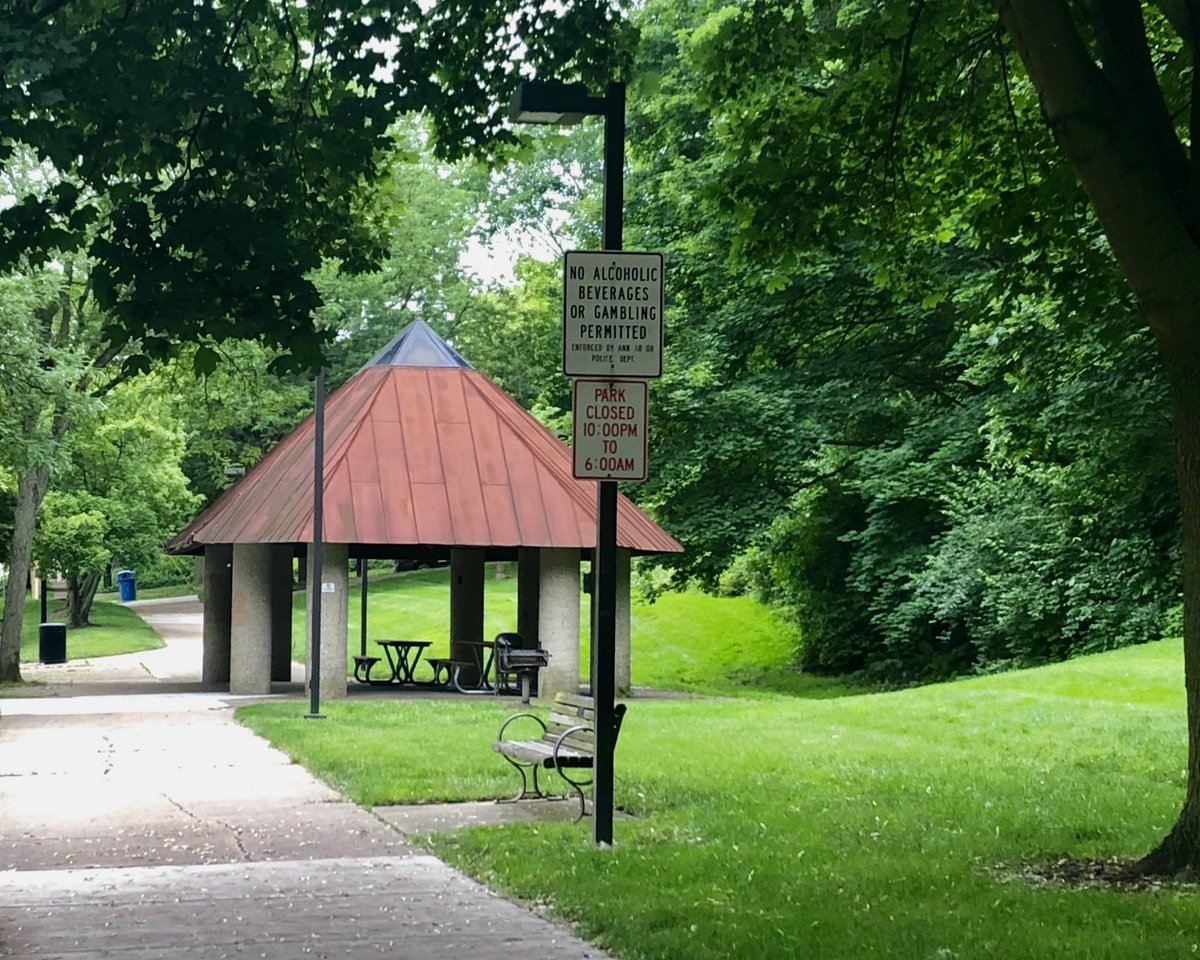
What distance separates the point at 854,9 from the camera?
998 inches

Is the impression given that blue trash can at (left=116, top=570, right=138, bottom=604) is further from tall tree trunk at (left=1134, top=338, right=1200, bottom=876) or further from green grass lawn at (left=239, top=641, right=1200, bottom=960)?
tall tree trunk at (left=1134, top=338, right=1200, bottom=876)

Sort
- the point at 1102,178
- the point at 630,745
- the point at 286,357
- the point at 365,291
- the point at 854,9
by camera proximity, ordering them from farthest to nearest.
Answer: the point at 365,291, the point at 854,9, the point at 630,745, the point at 286,357, the point at 1102,178

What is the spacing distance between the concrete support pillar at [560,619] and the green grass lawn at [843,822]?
4.85m

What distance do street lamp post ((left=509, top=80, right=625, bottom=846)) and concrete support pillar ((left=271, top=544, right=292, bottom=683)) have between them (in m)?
20.8

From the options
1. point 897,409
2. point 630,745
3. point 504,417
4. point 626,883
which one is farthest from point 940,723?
point 897,409

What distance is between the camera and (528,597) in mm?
30203

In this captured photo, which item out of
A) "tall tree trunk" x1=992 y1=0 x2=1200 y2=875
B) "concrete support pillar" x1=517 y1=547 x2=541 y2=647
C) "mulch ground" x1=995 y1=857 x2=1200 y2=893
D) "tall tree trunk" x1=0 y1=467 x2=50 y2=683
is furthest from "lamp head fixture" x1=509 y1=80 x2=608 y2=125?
"tall tree trunk" x1=0 y1=467 x2=50 y2=683

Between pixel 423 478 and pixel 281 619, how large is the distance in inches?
239

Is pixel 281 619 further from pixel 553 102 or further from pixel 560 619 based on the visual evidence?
pixel 553 102

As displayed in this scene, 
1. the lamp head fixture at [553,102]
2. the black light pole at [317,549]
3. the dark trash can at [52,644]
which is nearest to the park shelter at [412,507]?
the black light pole at [317,549]

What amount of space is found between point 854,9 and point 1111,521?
9373mm

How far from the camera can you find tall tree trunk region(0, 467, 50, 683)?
98.6 feet

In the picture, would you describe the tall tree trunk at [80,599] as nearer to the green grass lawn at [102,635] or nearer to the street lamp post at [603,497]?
the green grass lawn at [102,635]

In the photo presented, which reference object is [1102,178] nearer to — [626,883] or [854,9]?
[626,883]
